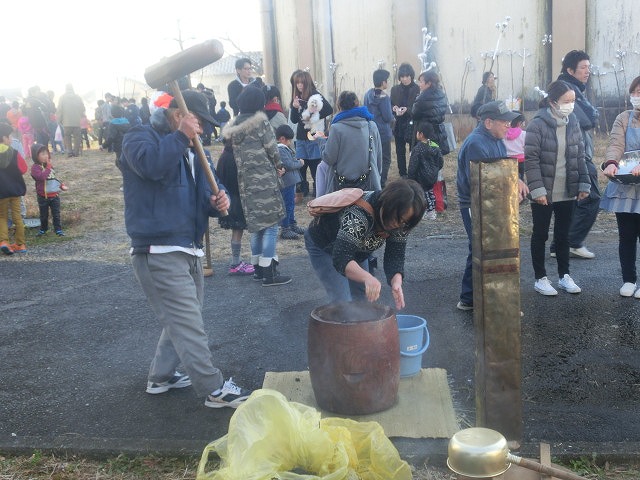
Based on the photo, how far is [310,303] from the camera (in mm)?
6438

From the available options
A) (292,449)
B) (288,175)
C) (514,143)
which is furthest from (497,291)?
(514,143)

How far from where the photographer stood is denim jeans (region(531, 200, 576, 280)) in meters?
6.01

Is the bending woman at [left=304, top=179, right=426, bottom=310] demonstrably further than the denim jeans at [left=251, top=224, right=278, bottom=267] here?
No

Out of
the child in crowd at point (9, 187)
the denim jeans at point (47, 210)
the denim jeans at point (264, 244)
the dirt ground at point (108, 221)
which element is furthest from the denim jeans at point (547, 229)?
the denim jeans at point (47, 210)

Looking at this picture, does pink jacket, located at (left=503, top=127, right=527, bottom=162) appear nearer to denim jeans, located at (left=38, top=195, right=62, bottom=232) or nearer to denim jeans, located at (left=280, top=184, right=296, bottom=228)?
denim jeans, located at (left=280, top=184, right=296, bottom=228)

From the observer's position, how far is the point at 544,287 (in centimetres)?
625

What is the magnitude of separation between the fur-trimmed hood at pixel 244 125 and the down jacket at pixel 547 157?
2637mm

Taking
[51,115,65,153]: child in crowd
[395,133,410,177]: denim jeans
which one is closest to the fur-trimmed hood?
[395,133,410,177]: denim jeans

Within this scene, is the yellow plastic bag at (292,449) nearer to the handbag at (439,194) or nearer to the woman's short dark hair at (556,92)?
the woman's short dark hair at (556,92)

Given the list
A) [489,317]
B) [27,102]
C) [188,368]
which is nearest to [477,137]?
[489,317]

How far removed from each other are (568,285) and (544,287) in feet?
0.80

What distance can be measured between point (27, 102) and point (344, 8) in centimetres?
934

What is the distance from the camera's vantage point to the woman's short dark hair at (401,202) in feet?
12.0

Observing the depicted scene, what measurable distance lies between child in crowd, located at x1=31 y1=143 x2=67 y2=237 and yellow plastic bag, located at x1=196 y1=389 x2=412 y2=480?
25.6 feet
